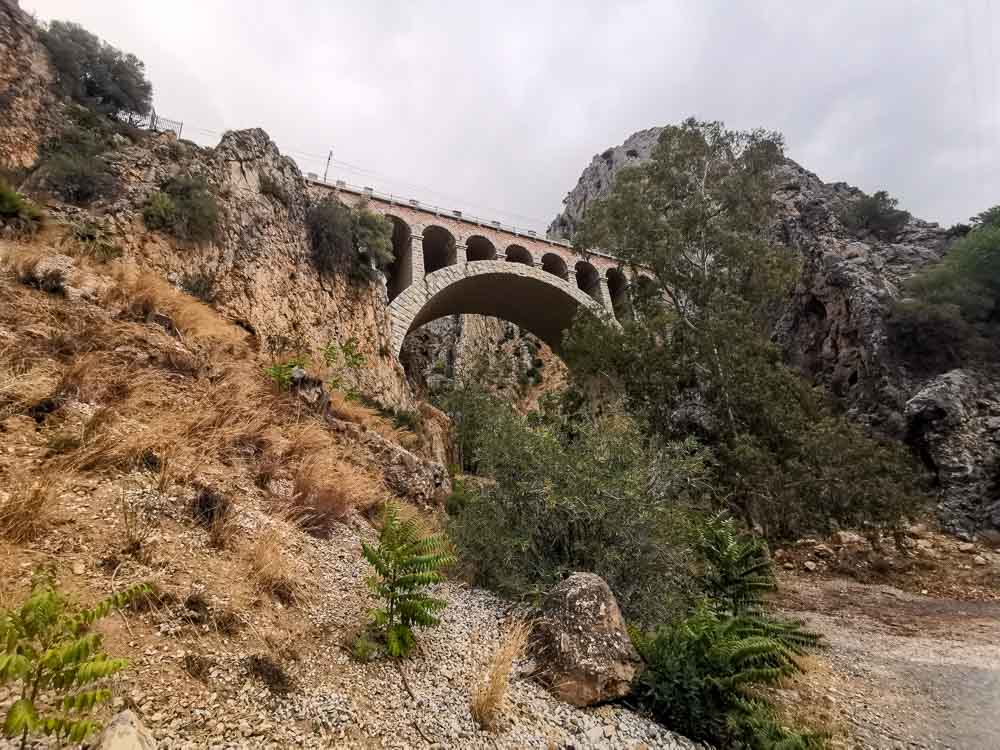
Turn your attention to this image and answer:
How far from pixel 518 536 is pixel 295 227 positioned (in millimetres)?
10736

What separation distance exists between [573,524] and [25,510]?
3.39m

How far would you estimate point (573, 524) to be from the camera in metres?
3.99

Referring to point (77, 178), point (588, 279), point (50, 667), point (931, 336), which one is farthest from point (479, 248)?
point (50, 667)

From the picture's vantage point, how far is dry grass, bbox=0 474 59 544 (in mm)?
2018

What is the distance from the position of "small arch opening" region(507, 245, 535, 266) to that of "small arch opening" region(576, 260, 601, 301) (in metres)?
2.95

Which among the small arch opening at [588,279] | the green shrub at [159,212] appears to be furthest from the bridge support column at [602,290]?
the green shrub at [159,212]

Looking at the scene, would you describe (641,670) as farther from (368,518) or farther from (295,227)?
(295,227)

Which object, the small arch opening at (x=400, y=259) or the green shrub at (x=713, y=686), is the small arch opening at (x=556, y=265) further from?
the green shrub at (x=713, y=686)

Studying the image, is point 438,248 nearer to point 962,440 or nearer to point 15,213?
point 15,213

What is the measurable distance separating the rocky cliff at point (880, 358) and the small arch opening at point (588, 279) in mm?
8369

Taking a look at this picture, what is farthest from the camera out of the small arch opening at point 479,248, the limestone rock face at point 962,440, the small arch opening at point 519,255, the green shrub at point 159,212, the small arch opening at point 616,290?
the small arch opening at point 616,290

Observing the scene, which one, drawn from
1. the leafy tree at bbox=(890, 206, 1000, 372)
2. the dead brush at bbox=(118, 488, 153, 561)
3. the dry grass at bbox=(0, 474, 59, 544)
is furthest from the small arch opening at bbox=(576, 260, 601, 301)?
the dry grass at bbox=(0, 474, 59, 544)

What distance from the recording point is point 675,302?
12.1m

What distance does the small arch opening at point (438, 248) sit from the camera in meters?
20.9
